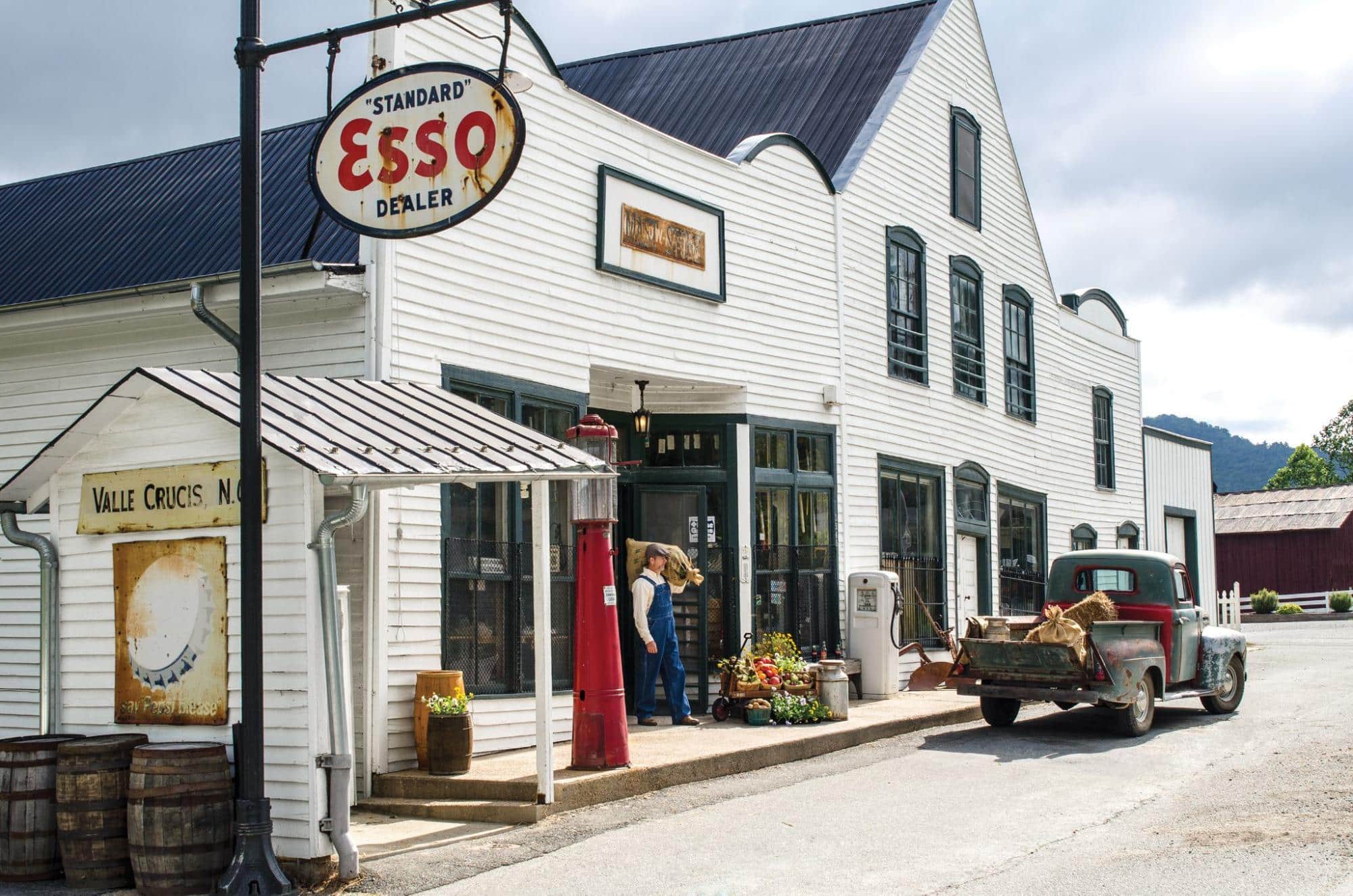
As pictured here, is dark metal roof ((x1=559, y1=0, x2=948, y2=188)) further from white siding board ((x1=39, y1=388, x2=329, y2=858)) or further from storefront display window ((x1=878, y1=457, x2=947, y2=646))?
white siding board ((x1=39, y1=388, x2=329, y2=858))

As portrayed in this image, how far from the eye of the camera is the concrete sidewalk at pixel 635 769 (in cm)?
953

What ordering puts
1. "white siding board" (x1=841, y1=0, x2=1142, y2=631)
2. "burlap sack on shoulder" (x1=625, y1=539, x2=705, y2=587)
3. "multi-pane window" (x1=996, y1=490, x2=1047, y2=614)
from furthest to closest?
"multi-pane window" (x1=996, y1=490, x2=1047, y2=614) < "white siding board" (x1=841, y1=0, x2=1142, y2=631) < "burlap sack on shoulder" (x1=625, y1=539, x2=705, y2=587)

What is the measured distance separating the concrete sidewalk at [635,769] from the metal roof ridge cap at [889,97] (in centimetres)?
712

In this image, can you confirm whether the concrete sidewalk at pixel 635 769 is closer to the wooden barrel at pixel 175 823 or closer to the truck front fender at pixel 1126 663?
the truck front fender at pixel 1126 663

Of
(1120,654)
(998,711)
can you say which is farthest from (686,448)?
(1120,654)

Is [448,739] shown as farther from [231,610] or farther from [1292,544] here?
[1292,544]

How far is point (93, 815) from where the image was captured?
757cm

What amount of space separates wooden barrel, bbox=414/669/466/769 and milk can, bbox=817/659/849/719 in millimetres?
4521

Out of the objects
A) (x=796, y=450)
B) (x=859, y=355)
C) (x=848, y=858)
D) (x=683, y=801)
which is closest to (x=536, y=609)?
(x=683, y=801)

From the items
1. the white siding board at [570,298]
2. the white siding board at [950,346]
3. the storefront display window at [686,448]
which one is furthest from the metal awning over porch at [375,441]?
the white siding board at [950,346]

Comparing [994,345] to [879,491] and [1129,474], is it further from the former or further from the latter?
[1129,474]

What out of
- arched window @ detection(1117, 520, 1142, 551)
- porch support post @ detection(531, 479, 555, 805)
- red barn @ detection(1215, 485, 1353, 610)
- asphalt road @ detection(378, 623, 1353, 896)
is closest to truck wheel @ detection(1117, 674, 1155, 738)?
asphalt road @ detection(378, 623, 1353, 896)

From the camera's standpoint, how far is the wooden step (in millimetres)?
9195

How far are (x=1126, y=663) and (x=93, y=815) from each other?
931 centimetres
